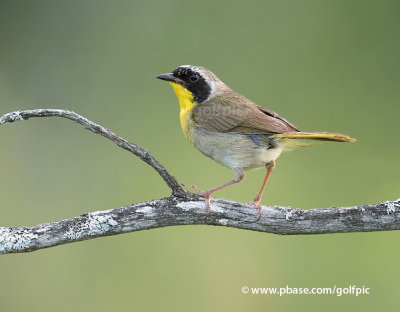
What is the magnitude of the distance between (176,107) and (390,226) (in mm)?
2861

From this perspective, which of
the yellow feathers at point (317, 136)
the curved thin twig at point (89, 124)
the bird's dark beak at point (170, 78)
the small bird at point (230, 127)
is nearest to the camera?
the curved thin twig at point (89, 124)

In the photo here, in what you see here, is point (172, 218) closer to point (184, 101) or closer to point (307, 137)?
point (307, 137)

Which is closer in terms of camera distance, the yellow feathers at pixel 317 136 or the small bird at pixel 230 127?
the yellow feathers at pixel 317 136

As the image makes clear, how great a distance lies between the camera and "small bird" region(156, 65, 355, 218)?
12.2ft

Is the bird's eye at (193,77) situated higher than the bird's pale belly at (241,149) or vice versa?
the bird's eye at (193,77)

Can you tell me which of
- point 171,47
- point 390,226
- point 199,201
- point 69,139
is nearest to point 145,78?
point 171,47

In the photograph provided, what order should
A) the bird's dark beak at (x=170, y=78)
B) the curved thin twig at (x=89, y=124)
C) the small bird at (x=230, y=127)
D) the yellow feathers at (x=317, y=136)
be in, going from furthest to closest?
the bird's dark beak at (x=170, y=78)
the small bird at (x=230, y=127)
the yellow feathers at (x=317, y=136)
the curved thin twig at (x=89, y=124)

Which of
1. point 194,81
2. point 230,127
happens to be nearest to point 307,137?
point 230,127

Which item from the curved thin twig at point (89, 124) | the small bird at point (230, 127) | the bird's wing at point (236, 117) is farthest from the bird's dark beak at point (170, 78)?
the curved thin twig at point (89, 124)

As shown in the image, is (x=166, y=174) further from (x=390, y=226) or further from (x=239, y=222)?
(x=390, y=226)

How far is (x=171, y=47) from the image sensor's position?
5570mm

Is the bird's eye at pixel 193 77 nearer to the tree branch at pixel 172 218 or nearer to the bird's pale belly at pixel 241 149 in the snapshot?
the bird's pale belly at pixel 241 149

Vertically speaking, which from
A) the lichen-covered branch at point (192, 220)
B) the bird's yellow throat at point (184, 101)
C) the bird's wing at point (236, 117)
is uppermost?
the bird's yellow throat at point (184, 101)

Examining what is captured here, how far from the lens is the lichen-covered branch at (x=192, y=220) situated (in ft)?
10.2
